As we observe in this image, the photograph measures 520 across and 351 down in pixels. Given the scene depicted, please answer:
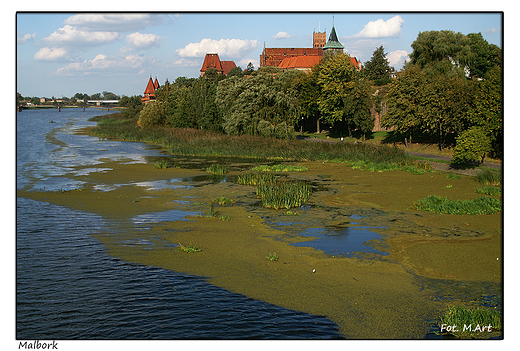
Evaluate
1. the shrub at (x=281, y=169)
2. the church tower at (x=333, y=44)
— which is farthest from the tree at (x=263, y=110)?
the church tower at (x=333, y=44)

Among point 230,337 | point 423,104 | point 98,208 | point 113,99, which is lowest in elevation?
point 230,337

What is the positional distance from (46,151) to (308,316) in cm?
4442

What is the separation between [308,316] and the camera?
10000 millimetres

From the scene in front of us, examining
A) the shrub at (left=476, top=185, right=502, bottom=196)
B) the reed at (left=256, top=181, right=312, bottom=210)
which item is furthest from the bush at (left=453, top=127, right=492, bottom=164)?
the reed at (left=256, top=181, right=312, bottom=210)

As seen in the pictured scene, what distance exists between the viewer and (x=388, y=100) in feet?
157

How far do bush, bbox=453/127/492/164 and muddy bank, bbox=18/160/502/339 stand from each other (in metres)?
3.12

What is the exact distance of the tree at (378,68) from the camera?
8712 cm

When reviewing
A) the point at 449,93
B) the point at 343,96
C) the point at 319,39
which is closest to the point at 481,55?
the point at 343,96

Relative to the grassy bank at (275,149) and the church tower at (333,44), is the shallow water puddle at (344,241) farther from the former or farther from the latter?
the church tower at (333,44)

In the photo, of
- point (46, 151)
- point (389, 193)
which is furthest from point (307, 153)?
point (46, 151)

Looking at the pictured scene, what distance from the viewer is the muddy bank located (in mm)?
10680

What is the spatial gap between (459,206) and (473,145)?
11884 mm

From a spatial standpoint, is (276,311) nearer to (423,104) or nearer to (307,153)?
(307,153)

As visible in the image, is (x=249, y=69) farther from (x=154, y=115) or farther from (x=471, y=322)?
(x=471, y=322)
